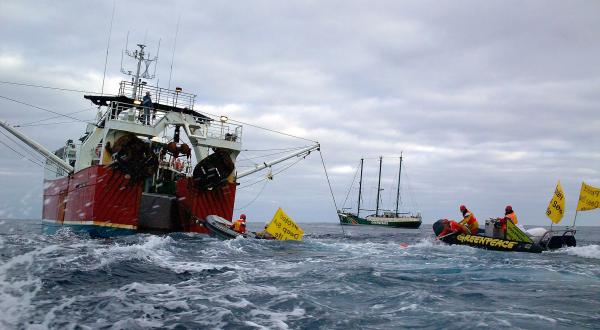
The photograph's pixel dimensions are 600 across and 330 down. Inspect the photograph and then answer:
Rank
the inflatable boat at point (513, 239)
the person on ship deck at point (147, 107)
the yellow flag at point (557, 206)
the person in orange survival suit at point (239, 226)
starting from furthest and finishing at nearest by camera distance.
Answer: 1. the person on ship deck at point (147, 107)
2. the person in orange survival suit at point (239, 226)
3. the yellow flag at point (557, 206)
4. the inflatable boat at point (513, 239)

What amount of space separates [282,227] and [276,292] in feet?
42.6

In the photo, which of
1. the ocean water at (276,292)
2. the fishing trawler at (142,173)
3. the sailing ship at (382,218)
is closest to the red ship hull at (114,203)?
the fishing trawler at (142,173)

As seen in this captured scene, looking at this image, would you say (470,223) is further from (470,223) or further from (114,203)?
(114,203)

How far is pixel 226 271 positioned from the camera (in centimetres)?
1169

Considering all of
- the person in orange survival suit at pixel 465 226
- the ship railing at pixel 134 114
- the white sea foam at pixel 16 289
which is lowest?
the white sea foam at pixel 16 289

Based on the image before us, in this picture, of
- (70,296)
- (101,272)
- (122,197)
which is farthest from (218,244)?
(70,296)

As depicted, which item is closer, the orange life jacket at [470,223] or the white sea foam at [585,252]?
the white sea foam at [585,252]

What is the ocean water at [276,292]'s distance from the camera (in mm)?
6883

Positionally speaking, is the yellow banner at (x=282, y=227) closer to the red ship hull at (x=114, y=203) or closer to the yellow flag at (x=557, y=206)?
the red ship hull at (x=114, y=203)

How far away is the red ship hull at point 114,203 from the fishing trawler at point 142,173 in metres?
0.04

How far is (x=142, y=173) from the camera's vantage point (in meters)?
21.5

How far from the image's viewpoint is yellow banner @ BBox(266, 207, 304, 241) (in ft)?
71.4

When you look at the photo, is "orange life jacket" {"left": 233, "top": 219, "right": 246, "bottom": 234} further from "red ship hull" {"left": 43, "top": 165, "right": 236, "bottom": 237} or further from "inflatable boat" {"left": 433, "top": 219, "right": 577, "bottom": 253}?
"inflatable boat" {"left": 433, "top": 219, "right": 577, "bottom": 253}

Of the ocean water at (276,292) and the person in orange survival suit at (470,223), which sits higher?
the person in orange survival suit at (470,223)
